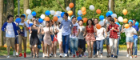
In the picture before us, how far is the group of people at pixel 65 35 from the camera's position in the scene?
59.5 feet

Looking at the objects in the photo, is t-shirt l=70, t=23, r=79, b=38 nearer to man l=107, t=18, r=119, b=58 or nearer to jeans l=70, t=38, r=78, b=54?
A: jeans l=70, t=38, r=78, b=54

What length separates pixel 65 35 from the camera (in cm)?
1861

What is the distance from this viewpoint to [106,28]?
61.3 ft

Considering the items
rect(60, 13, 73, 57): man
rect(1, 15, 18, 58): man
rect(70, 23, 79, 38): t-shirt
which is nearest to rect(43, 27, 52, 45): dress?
rect(60, 13, 73, 57): man

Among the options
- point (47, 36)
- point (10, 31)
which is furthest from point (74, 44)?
point (10, 31)

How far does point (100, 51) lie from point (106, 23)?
1300 millimetres

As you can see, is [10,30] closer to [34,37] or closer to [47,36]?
[34,37]

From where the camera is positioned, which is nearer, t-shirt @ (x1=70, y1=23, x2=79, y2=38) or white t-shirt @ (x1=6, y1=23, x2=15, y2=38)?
white t-shirt @ (x1=6, y1=23, x2=15, y2=38)

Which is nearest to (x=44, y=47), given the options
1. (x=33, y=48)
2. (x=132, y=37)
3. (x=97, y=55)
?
(x=33, y=48)

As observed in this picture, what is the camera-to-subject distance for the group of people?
59.5 ft

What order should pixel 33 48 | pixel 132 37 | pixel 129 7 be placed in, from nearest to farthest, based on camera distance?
1. pixel 33 48
2. pixel 132 37
3. pixel 129 7

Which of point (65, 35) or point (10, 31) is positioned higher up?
point (10, 31)

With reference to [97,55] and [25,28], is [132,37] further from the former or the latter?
[25,28]

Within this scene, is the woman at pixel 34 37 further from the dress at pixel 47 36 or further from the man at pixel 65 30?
the man at pixel 65 30
